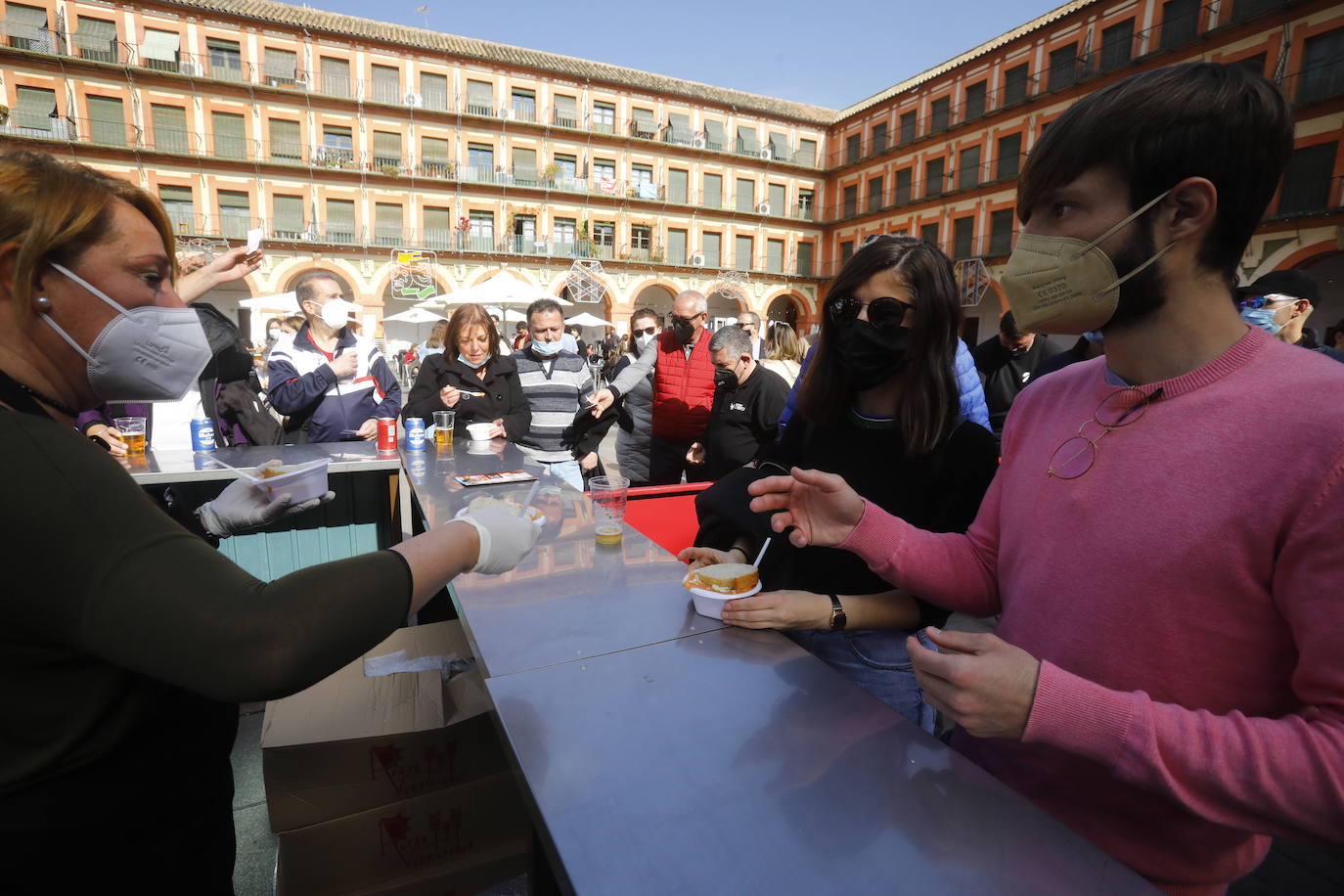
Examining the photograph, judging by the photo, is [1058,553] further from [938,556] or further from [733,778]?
[733,778]

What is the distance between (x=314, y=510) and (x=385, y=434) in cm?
76

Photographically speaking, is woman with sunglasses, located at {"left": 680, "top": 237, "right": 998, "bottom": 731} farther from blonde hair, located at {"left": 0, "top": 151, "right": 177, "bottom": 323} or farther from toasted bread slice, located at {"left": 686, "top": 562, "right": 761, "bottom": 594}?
blonde hair, located at {"left": 0, "top": 151, "right": 177, "bottom": 323}

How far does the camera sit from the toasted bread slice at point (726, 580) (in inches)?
57.0

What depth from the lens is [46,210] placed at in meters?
0.88

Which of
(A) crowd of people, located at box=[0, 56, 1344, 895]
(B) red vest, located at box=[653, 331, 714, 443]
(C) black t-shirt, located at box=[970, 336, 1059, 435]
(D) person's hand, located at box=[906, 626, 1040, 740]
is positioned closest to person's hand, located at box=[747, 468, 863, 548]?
(A) crowd of people, located at box=[0, 56, 1344, 895]

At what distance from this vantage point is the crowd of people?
2.38 feet

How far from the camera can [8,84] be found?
19.4 meters

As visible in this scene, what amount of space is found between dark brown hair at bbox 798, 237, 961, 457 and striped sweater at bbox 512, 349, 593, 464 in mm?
2883

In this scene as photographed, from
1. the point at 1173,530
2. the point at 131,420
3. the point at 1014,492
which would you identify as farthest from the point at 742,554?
the point at 131,420

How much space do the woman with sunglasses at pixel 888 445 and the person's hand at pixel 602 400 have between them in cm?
260

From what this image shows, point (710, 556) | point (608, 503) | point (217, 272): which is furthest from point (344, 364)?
point (710, 556)

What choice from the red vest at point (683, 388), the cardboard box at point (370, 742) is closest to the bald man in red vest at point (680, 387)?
the red vest at point (683, 388)

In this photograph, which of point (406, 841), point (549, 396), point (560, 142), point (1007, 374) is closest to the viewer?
point (406, 841)

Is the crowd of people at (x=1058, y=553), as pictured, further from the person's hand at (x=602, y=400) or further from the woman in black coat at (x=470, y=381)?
the person's hand at (x=602, y=400)
